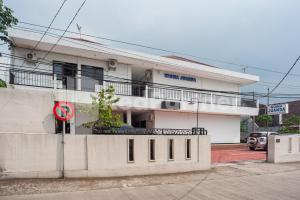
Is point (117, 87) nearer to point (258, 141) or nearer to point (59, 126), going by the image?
point (59, 126)

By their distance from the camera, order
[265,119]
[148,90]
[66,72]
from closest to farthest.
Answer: [66,72], [148,90], [265,119]

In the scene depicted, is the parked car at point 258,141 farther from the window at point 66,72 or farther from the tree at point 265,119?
the tree at point 265,119

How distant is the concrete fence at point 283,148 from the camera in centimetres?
1430

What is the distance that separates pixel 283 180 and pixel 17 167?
996cm

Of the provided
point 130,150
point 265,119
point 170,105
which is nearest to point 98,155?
point 130,150

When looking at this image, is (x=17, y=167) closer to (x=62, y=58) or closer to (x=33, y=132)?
(x=33, y=132)

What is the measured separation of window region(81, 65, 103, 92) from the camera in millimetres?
14477

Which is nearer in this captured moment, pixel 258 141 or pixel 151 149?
pixel 151 149

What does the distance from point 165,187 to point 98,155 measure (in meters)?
2.66

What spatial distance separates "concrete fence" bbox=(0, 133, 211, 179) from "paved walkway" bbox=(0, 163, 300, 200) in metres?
0.37

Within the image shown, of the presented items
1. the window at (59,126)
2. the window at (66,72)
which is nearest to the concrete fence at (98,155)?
the window at (59,126)

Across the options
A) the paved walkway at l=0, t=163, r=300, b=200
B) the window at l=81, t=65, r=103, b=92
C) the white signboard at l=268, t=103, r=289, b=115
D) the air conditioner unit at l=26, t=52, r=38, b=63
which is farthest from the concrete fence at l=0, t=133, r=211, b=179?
the white signboard at l=268, t=103, r=289, b=115

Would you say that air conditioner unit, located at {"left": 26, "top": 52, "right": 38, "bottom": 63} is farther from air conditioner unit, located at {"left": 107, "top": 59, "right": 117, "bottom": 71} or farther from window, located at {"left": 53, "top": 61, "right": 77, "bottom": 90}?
air conditioner unit, located at {"left": 107, "top": 59, "right": 117, "bottom": 71}

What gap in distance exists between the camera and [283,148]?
14.8 m
